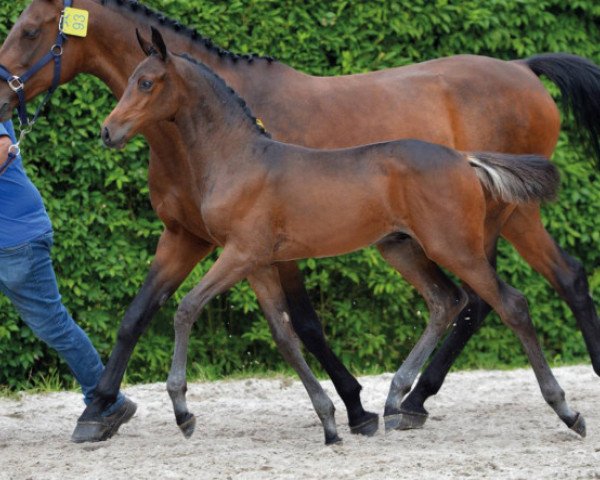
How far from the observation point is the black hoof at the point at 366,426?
5719mm

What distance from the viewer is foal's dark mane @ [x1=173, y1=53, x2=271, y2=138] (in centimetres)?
519

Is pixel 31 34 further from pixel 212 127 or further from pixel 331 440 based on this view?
pixel 331 440

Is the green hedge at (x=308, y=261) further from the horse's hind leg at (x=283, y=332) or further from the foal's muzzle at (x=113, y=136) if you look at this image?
the foal's muzzle at (x=113, y=136)

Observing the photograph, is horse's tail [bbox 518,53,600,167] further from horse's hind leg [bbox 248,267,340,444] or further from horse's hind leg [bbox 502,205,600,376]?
horse's hind leg [bbox 248,267,340,444]

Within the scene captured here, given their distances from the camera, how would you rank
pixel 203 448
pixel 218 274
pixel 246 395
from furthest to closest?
pixel 246 395 → pixel 203 448 → pixel 218 274

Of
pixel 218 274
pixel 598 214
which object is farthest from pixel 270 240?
pixel 598 214

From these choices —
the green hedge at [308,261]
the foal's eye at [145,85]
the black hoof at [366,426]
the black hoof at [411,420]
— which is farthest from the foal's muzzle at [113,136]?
the green hedge at [308,261]

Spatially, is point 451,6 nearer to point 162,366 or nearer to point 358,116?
point 358,116

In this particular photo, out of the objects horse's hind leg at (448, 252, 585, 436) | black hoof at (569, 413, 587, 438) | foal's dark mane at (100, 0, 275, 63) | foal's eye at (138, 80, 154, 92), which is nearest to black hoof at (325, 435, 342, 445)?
horse's hind leg at (448, 252, 585, 436)

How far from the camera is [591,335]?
6.33m

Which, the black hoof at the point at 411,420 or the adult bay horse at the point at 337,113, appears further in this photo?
the black hoof at the point at 411,420

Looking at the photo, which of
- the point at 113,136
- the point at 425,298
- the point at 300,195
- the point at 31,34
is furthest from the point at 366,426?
the point at 31,34

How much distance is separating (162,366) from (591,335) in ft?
9.11

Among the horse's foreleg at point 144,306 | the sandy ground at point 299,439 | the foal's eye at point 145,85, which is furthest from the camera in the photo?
the horse's foreleg at point 144,306
